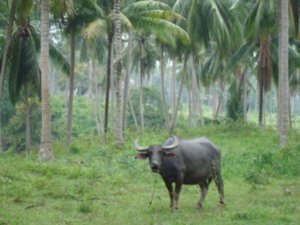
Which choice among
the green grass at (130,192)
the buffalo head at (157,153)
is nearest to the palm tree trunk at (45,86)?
the green grass at (130,192)

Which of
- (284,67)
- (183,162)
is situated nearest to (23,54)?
(284,67)

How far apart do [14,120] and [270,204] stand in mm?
28391

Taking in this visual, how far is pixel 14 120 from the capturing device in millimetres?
37094

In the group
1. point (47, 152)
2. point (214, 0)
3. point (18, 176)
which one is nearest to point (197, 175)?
point (18, 176)

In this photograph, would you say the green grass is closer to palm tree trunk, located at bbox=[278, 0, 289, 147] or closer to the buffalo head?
the buffalo head

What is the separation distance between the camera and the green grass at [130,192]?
32.5 feet

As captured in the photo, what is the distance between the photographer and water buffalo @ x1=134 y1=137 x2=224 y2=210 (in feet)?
33.9

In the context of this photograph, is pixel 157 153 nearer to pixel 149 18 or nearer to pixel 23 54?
pixel 149 18

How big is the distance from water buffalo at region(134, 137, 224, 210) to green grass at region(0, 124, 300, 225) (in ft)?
1.76

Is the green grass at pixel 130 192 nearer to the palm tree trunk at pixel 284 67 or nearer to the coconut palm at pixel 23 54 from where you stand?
the palm tree trunk at pixel 284 67

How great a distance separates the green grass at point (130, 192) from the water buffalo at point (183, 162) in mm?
535

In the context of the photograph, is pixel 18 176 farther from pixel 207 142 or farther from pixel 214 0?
pixel 214 0

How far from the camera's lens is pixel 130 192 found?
12.9 metres

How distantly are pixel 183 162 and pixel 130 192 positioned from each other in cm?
262
